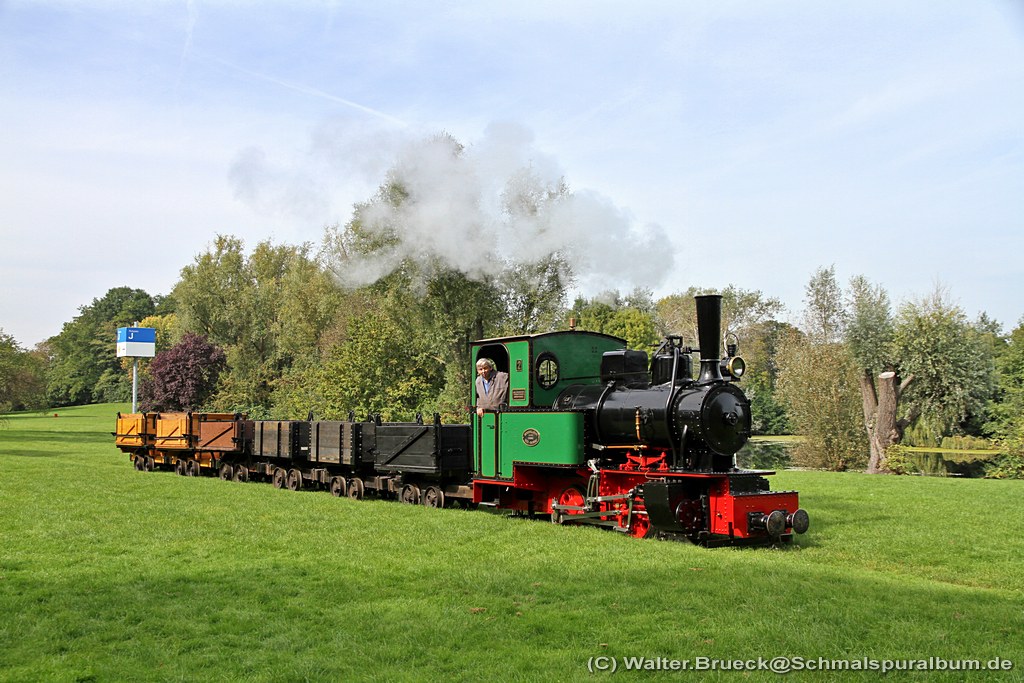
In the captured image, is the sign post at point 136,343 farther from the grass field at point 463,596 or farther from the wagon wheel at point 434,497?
the wagon wheel at point 434,497

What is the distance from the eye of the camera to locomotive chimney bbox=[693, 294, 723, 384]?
10.4 metres

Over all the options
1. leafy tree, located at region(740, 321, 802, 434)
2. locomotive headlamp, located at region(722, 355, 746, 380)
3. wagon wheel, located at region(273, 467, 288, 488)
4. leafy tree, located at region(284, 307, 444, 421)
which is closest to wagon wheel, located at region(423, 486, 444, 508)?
wagon wheel, located at region(273, 467, 288, 488)

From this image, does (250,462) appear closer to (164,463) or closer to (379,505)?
(164,463)

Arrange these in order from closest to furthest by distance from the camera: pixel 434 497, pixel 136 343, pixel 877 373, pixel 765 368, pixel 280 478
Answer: pixel 434 497 < pixel 280 478 < pixel 877 373 < pixel 136 343 < pixel 765 368

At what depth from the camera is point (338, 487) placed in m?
17.1

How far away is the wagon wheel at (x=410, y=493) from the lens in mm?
15219

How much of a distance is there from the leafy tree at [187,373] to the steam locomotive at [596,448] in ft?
121

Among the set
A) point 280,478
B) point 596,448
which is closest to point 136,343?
point 280,478

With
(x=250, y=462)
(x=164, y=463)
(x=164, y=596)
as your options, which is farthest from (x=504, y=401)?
(x=164, y=463)

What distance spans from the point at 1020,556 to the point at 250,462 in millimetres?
17188

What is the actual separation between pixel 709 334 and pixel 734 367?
60 centimetres

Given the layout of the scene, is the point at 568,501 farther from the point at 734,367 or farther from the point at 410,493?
the point at 410,493

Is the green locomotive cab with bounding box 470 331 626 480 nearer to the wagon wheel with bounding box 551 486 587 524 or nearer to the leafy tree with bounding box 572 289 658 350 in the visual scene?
the wagon wheel with bounding box 551 486 587 524

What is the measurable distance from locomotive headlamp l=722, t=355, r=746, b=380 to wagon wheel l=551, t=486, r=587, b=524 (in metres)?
2.82
